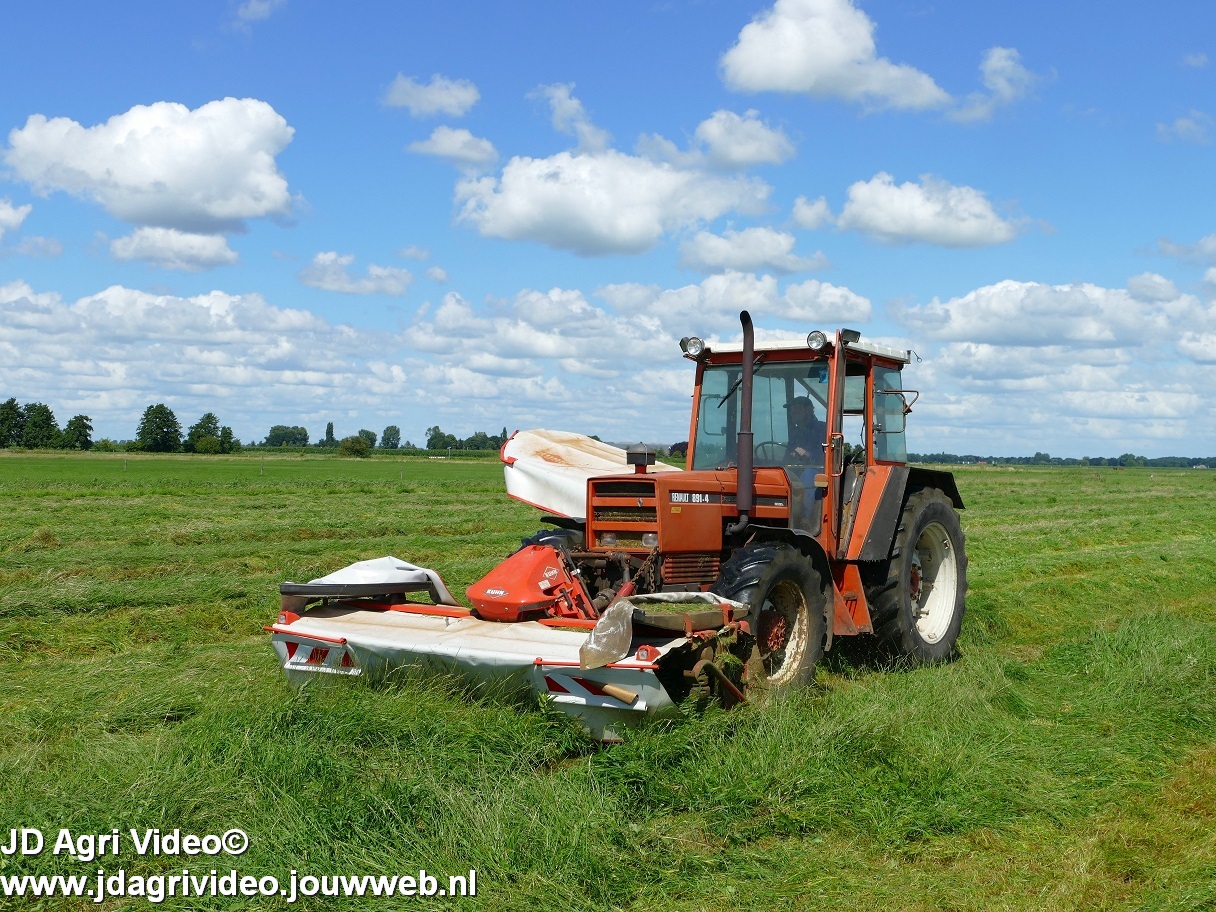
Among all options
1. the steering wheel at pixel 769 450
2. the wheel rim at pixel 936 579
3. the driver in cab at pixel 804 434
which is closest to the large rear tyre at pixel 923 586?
the wheel rim at pixel 936 579

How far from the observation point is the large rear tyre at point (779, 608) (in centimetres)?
652

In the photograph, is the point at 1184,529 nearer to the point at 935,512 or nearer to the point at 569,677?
the point at 935,512

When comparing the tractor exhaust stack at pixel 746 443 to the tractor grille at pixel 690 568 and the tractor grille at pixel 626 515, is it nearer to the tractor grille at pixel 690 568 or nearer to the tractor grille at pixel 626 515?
the tractor grille at pixel 690 568

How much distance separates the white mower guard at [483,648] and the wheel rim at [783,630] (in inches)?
28.9

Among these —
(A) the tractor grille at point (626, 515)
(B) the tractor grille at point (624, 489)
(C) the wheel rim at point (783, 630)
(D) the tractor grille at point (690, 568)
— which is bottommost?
(C) the wheel rim at point (783, 630)

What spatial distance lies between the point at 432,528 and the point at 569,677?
14710 millimetres

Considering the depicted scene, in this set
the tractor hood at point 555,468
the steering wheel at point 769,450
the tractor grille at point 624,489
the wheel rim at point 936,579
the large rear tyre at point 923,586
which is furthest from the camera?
the wheel rim at point 936,579

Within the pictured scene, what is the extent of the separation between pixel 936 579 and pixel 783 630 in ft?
9.01

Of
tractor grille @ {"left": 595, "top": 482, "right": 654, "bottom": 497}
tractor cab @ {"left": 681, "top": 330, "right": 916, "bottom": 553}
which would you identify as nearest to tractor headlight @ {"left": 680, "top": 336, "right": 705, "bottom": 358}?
tractor cab @ {"left": 681, "top": 330, "right": 916, "bottom": 553}

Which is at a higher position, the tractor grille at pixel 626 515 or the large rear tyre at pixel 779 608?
the tractor grille at pixel 626 515

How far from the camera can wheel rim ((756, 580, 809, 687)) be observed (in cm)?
691

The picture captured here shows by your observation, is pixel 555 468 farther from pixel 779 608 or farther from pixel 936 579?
pixel 936 579

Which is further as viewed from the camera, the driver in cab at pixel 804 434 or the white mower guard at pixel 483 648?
the driver in cab at pixel 804 434

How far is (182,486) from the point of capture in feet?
106
